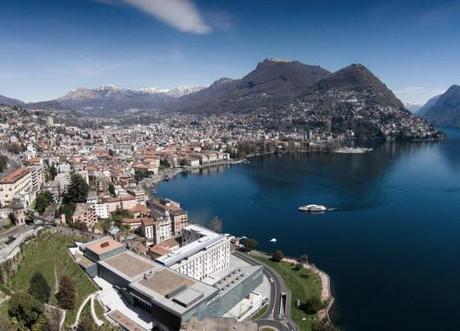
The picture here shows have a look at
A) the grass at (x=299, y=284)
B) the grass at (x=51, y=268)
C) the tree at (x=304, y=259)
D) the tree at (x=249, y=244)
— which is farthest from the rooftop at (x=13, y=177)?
the tree at (x=304, y=259)

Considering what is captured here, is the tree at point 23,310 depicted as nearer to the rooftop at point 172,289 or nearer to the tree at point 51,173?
the rooftop at point 172,289

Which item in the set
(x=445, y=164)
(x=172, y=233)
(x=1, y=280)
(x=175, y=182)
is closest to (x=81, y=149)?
(x=175, y=182)

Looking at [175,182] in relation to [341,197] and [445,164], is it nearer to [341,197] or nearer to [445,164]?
[341,197]

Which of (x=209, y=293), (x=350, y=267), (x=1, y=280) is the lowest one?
(x=350, y=267)

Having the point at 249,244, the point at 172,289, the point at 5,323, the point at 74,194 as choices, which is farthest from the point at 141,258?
the point at 74,194

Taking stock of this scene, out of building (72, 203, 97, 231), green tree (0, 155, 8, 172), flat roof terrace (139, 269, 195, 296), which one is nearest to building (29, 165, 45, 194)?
green tree (0, 155, 8, 172)
